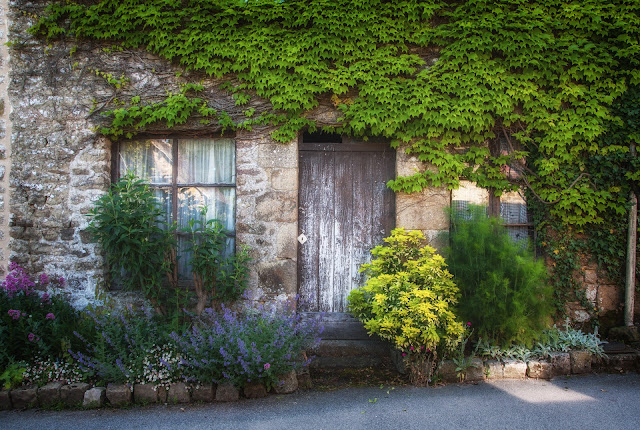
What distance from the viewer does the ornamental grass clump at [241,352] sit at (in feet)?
11.5

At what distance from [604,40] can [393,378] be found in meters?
4.24

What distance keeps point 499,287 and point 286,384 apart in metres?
2.17

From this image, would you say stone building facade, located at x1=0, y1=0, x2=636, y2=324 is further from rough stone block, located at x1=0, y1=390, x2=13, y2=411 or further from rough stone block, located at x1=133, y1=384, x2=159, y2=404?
rough stone block, located at x1=133, y1=384, x2=159, y2=404

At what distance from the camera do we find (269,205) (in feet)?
15.5

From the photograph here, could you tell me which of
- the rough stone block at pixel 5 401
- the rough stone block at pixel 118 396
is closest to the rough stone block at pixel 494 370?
the rough stone block at pixel 118 396

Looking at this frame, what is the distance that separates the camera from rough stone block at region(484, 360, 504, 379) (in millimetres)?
3945

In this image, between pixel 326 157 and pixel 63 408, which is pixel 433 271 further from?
pixel 63 408

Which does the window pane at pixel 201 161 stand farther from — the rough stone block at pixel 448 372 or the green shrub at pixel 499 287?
the rough stone block at pixel 448 372

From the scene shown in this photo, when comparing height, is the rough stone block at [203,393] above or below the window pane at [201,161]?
below

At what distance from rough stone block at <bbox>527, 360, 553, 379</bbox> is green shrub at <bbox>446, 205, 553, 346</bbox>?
7.6 inches

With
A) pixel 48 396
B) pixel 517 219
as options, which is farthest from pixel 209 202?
pixel 517 219

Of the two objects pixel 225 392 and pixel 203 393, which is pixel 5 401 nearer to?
pixel 203 393

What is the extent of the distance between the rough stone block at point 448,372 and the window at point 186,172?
2688 mm

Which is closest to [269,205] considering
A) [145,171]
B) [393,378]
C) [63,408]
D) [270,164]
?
[270,164]
